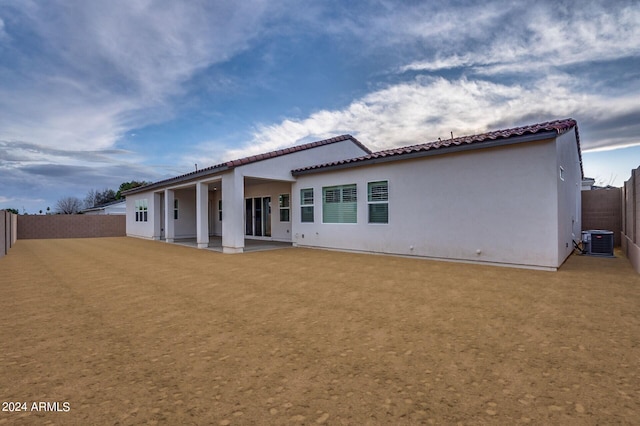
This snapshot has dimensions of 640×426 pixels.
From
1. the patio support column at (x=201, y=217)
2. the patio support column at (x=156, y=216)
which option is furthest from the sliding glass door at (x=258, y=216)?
the patio support column at (x=156, y=216)

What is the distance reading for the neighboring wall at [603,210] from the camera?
12516 millimetres

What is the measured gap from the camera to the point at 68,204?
5400 centimetres

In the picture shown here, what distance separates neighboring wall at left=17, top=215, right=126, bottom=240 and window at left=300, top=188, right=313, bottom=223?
1745 centimetres

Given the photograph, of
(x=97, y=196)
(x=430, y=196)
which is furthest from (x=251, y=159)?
(x=97, y=196)

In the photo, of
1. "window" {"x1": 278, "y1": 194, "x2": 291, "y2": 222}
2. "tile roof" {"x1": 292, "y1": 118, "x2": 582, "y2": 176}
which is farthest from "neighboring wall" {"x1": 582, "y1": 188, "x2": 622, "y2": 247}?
"window" {"x1": 278, "y1": 194, "x2": 291, "y2": 222}

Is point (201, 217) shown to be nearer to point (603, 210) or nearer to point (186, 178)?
point (186, 178)

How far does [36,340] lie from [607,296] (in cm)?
794

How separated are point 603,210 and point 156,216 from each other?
2207 cm

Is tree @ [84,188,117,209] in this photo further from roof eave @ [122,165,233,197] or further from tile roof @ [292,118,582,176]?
tile roof @ [292,118,582,176]

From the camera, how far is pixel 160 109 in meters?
15.5

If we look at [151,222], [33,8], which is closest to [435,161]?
[33,8]

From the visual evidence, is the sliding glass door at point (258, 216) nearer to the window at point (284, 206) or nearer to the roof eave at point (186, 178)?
the window at point (284, 206)

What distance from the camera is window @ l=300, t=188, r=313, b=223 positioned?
12625 mm

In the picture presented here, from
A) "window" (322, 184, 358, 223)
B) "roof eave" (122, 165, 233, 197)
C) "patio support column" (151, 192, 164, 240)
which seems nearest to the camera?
"window" (322, 184, 358, 223)
